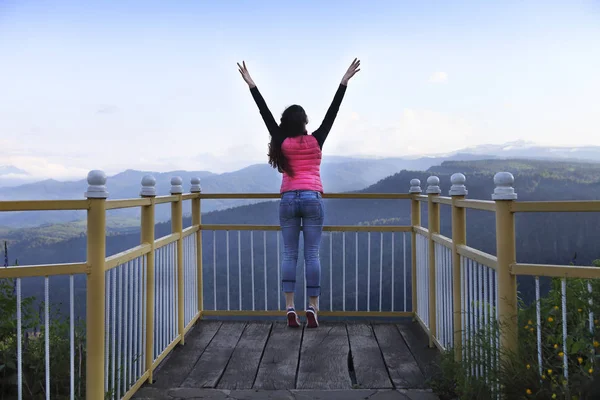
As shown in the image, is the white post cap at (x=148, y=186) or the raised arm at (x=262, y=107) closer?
the white post cap at (x=148, y=186)

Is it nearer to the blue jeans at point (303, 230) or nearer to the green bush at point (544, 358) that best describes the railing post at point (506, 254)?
the green bush at point (544, 358)

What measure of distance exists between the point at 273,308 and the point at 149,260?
2.07m

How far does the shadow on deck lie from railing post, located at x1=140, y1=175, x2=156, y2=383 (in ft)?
0.72

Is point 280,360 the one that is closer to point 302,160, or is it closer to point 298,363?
point 298,363

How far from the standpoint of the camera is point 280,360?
399cm

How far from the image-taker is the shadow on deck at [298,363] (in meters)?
3.38

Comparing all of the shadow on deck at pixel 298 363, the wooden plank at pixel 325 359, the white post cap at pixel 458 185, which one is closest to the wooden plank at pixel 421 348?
the shadow on deck at pixel 298 363

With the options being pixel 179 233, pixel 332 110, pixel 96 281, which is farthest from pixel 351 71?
pixel 96 281

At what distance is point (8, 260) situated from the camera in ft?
10.1

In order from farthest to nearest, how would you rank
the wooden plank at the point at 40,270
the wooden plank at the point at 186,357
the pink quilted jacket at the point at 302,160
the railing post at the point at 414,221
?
the railing post at the point at 414,221, the pink quilted jacket at the point at 302,160, the wooden plank at the point at 186,357, the wooden plank at the point at 40,270

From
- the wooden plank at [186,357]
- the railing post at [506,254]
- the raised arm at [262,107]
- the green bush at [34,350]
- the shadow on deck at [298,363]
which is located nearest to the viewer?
the railing post at [506,254]

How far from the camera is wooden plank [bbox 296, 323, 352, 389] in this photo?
3.53m

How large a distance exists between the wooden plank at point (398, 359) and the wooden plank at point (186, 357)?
1437mm

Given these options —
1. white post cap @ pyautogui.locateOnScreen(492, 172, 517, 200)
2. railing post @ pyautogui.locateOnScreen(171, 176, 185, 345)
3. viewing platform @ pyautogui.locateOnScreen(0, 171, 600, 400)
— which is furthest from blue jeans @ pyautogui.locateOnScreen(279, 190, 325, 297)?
white post cap @ pyautogui.locateOnScreen(492, 172, 517, 200)
